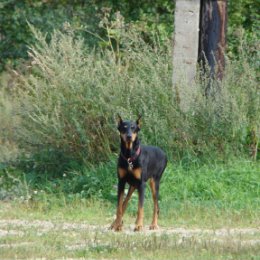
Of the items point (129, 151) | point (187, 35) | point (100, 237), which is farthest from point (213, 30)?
point (100, 237)

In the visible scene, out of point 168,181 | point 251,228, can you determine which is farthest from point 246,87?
point 251,228

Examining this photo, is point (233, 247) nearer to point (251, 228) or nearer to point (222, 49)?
point (251, 228)

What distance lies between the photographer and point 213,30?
18.1m

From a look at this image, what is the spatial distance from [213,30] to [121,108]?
8.79 feet

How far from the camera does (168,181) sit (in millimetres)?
15945

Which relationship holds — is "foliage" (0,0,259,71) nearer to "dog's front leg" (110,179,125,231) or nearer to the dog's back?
the dog's back

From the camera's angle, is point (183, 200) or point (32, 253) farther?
point (183, 200)

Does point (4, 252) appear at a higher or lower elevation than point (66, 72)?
lower

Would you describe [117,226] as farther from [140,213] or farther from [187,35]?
[187,35]

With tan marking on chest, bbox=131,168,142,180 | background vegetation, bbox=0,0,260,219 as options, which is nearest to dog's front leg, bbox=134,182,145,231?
tan marking on chest, bbox=131,168,142,180

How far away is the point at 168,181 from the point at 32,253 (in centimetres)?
509

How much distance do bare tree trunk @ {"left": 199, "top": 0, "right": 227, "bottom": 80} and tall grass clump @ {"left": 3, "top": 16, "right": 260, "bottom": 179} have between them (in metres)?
0.63

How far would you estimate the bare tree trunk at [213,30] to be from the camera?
18.0m

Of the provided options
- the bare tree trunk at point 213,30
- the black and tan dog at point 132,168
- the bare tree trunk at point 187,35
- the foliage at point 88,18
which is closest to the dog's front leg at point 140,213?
the black and tan dog at point 132,168
